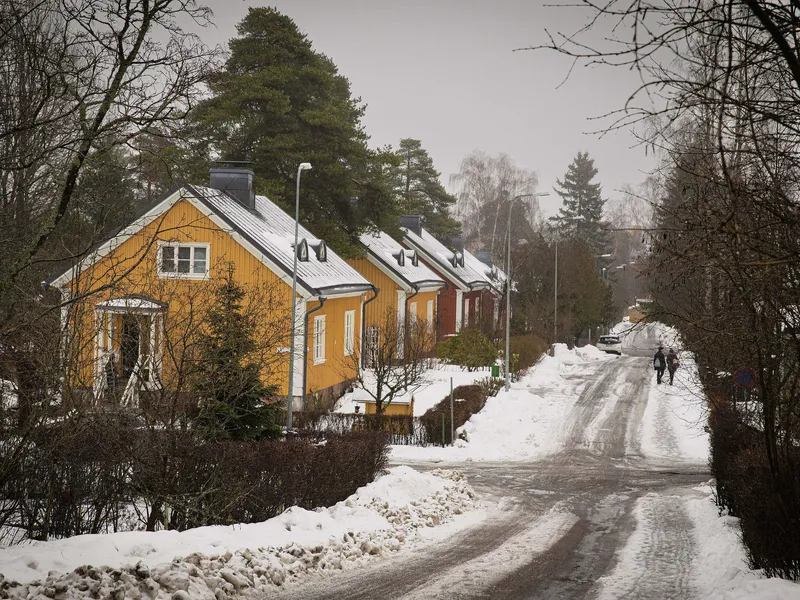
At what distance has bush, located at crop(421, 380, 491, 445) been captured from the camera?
2247 centimetres

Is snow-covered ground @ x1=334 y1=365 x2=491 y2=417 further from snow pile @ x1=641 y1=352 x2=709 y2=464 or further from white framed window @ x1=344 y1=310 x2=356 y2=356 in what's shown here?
snow pile @ x1=641 y1=352 x2=709 y2=464

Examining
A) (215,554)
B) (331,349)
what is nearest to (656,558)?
(215,554)

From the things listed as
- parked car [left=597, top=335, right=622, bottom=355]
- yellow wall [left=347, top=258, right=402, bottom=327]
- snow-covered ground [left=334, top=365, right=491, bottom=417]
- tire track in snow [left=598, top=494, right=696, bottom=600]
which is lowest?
tire track in snow [left=598, top=494, right=696, bottom=600]

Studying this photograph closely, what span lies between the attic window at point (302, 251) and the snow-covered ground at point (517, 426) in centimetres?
724

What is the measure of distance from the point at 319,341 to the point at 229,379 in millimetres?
15206

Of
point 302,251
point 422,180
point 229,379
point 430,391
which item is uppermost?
point 422,180

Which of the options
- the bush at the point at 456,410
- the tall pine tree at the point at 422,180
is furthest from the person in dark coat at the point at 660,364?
the tall pine tree at the point at 422,180

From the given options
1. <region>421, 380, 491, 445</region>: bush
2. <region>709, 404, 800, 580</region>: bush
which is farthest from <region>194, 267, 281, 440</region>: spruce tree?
<region>421, 380, 491, 445</region>: bush

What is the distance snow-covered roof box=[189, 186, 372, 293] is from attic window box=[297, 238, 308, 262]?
16 cm

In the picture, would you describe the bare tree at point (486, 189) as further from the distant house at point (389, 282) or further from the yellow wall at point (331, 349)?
the yellow wall at point (331, 349)

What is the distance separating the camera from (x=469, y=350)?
37812mm

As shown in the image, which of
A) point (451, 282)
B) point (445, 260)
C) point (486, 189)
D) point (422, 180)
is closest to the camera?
point (451, 282)

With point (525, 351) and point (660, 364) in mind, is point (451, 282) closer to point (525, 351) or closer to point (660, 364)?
point (525, 351)

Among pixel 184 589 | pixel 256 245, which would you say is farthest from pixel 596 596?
pixel 256 245
